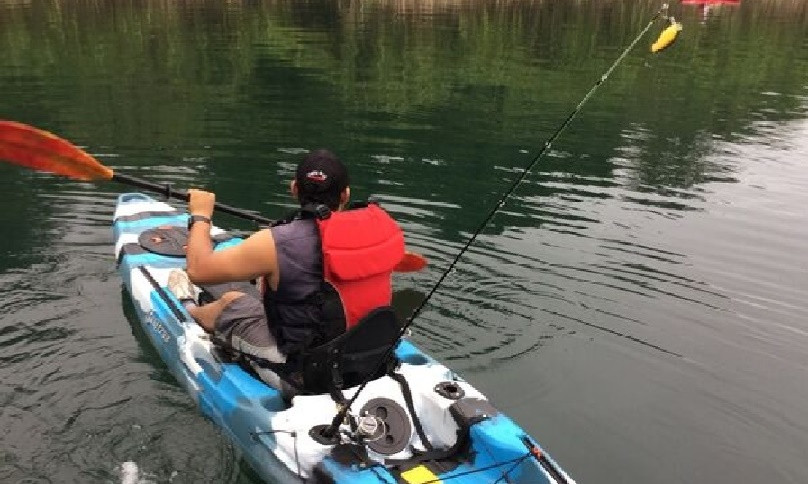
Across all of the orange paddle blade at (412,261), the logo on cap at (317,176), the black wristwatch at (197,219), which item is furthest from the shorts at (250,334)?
the orange paddle blade at (412,261)

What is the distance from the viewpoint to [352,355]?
4.74m

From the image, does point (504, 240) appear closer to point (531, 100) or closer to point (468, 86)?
point (531, 100)

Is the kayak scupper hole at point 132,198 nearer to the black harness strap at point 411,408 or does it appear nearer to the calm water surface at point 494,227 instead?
the calm water surface at point 494,227

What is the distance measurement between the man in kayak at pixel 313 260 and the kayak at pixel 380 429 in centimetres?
45

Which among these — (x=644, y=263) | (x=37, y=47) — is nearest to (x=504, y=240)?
(x=644, y=263)

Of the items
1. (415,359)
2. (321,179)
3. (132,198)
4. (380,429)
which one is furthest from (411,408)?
(132,198)

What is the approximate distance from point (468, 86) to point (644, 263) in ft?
40.1

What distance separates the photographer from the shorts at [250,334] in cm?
501

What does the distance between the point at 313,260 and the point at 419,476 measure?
1459 millimetres

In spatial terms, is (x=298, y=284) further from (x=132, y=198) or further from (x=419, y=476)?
(x=132, y=198)

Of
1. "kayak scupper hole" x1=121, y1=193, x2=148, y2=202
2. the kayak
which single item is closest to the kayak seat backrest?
the kayak

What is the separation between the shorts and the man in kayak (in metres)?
0.09

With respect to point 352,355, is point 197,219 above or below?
above

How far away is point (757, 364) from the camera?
6906 mm
